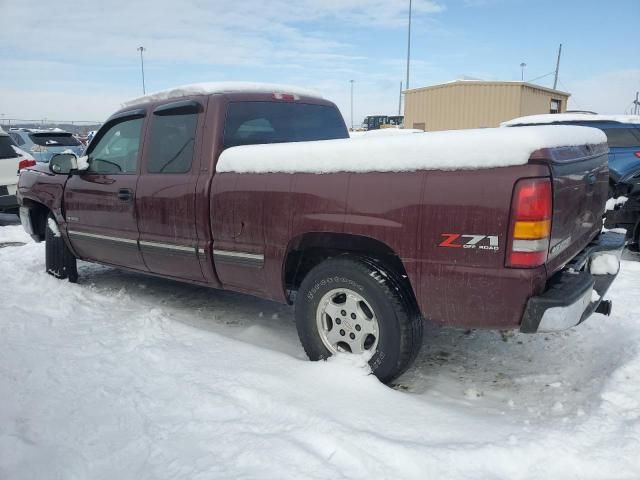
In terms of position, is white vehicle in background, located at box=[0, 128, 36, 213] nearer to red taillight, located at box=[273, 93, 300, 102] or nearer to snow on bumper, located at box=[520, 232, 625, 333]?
red taillight, located at box=[273, 93, 300, 102]

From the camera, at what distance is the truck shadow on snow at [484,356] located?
2.90 metres

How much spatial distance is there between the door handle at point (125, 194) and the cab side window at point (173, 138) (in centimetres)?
28

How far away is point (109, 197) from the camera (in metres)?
4.41

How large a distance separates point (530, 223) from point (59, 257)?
4.63 meters

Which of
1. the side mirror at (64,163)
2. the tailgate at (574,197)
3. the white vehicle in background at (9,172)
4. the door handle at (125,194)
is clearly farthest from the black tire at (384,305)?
the white vehicle in background at (9,172)

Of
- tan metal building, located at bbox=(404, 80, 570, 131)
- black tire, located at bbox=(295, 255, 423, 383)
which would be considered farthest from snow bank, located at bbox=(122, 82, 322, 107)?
tan metal building, located at bbox=(404, 80, 570, 131)

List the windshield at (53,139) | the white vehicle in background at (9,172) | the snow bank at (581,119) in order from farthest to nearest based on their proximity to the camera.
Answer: the windshield at (53,139) < the white vehicle in background at (9,172) < the snow bank at (581,119)

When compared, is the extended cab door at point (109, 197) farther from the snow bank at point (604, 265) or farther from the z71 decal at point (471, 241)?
the snow bank at point (604, 265)

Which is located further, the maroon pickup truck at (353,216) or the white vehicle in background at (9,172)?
the white vehicle in background at (9,172)

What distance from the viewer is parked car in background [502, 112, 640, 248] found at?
6172 mm

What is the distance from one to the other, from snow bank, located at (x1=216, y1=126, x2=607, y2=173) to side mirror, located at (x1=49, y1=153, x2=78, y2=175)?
7.06 ft

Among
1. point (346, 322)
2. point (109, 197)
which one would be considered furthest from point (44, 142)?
point (346, 322)

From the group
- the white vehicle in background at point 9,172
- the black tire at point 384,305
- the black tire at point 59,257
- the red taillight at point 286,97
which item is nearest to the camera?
the black tire at point 384,305

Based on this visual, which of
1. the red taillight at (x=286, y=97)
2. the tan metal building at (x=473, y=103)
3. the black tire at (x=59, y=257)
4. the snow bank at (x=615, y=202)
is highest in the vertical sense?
the tan metal building at (x=473, y=103)
